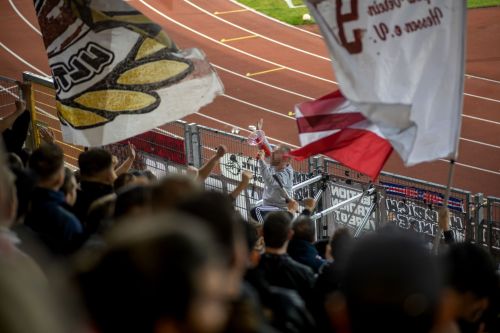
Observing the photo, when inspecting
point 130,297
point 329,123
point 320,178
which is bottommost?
point 320,178

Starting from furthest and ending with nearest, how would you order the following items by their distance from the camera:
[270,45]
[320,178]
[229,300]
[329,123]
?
[270,45]
[320,178]
[329,123]
[229,300]

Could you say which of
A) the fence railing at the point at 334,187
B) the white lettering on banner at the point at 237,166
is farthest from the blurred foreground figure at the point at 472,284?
the white lettering on banner at the point at 237,166

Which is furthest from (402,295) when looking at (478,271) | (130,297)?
(478,271)

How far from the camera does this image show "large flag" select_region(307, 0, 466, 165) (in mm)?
6512

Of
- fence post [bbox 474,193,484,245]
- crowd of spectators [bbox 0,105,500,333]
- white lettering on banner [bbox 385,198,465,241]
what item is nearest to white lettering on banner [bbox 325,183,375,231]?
white lettering on banner [bbox 385,198,465,241]

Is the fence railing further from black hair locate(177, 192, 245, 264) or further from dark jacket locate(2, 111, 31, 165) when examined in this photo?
black hair locate(177, 192, 245, 264)

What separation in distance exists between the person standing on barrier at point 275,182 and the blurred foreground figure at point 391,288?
8.45m

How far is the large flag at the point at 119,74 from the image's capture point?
26.1ft

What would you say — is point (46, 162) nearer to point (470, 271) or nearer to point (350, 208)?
point (470, 271)

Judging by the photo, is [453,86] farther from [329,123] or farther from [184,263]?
[184,263]

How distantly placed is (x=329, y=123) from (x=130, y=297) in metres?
5.29

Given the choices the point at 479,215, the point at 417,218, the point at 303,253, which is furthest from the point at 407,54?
the point at 417,218

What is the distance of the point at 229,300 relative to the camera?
2645 mm

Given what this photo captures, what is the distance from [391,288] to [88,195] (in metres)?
4.26
